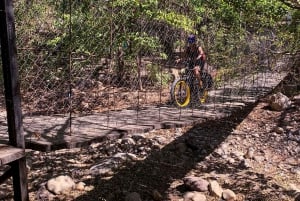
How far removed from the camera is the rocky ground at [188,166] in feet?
11.9

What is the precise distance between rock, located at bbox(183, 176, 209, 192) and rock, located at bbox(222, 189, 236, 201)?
0.15 metres

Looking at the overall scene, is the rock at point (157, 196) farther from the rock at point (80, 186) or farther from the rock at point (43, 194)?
the rock at point (43, 194)

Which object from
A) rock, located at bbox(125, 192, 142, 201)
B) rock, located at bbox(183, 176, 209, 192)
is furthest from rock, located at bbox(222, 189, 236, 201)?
rock, located at bbox(125, 192, 142, 201)

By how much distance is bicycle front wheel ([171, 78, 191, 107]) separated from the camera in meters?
4.80

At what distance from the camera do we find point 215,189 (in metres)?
3.62

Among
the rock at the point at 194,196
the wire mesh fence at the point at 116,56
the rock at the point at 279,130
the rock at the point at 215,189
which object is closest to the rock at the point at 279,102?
the wire mesh fence at the point at 116,56

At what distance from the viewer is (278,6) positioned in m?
4.55

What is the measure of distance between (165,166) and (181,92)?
3.58ft

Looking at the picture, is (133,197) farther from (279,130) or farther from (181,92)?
(279,130)

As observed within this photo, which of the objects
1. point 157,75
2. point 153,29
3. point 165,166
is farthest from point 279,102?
point 165,166

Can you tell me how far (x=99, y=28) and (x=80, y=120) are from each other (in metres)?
1.32

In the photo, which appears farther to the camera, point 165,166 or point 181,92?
point 181,92

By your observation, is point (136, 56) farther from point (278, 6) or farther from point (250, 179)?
point (250, 179)

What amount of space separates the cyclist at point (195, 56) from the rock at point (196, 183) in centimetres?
143
